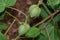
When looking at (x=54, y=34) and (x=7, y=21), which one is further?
(x=7, y=21)

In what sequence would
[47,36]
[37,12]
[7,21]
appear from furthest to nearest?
[7,21], [47,36], [37,12]

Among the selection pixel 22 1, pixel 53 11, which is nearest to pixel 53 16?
pixel 53 11

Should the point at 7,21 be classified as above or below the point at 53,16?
below

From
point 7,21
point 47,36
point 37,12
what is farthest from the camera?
point 7,21

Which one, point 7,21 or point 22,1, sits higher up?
point 22,1

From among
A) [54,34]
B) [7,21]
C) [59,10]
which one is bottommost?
[7,21]

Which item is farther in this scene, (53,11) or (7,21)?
(7,21)

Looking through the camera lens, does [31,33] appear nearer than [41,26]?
Yes

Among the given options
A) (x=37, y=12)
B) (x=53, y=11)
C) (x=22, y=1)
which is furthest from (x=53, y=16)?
(x=22, y=1)

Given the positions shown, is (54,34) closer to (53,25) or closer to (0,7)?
(53,25)

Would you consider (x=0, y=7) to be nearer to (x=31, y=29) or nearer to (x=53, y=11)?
(x=31, y=29)
